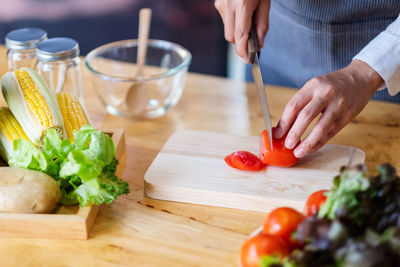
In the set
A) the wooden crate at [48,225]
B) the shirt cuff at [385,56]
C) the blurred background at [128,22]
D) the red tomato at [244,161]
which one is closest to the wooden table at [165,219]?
the wooden crate at [48,225]

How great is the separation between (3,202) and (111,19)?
8.61 feet

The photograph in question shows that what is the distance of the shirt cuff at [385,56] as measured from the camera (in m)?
1.24

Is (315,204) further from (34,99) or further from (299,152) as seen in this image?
(34,99)

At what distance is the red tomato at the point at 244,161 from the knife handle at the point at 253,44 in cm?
25

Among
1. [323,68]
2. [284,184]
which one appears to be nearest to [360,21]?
[323,68]

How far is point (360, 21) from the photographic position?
153 cm

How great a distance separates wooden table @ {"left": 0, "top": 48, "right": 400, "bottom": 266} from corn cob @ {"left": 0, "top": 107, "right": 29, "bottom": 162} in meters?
0.26

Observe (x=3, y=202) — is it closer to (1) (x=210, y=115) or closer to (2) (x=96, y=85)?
(2) (x=96, y=85)

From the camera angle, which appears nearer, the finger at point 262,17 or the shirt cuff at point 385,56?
the shirt cuff at point 385,56

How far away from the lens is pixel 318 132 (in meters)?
1.18

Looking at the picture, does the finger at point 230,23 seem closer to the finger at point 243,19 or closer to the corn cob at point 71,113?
the finger at point 243,19

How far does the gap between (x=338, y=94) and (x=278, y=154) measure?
21cm

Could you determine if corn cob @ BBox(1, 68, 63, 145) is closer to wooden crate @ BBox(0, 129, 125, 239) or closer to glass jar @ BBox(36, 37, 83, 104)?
glass jar @ BBox(36, 37, 83, 104)

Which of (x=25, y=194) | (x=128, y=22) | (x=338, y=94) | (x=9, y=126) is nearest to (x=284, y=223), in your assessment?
(x=338, y=94)
